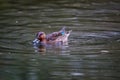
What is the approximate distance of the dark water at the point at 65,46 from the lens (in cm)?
1045

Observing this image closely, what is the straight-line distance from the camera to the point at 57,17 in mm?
16625

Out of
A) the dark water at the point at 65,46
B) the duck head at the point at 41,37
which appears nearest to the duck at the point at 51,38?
the duck head at the point at 41,37

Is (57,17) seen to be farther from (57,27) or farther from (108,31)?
(108,31)

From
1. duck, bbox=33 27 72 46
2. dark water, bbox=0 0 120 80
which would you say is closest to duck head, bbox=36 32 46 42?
duck, bbox=33 27 72 46

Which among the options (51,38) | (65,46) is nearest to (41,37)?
(51,38)

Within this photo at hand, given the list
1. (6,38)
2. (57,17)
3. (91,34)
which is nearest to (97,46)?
(91,34)

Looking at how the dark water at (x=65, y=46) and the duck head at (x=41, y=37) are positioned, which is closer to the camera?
the dark water at (x=65, y=46)

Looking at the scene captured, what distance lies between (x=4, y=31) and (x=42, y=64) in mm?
3902

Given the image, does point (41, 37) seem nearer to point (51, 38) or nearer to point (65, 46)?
point (51, 38)

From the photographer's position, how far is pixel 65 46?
13180mm

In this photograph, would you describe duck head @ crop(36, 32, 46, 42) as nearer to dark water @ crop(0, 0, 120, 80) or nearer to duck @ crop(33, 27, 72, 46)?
duck @ crop(33, 27, 72, 46)

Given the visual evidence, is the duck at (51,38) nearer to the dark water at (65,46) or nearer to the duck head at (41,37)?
the duck head at (41,37)

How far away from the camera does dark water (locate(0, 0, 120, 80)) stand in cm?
1045

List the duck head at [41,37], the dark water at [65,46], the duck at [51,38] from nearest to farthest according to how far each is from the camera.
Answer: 1. the dark water at [65,46]
2. the duck head at [41,37]
3. the duck at [51,38]
